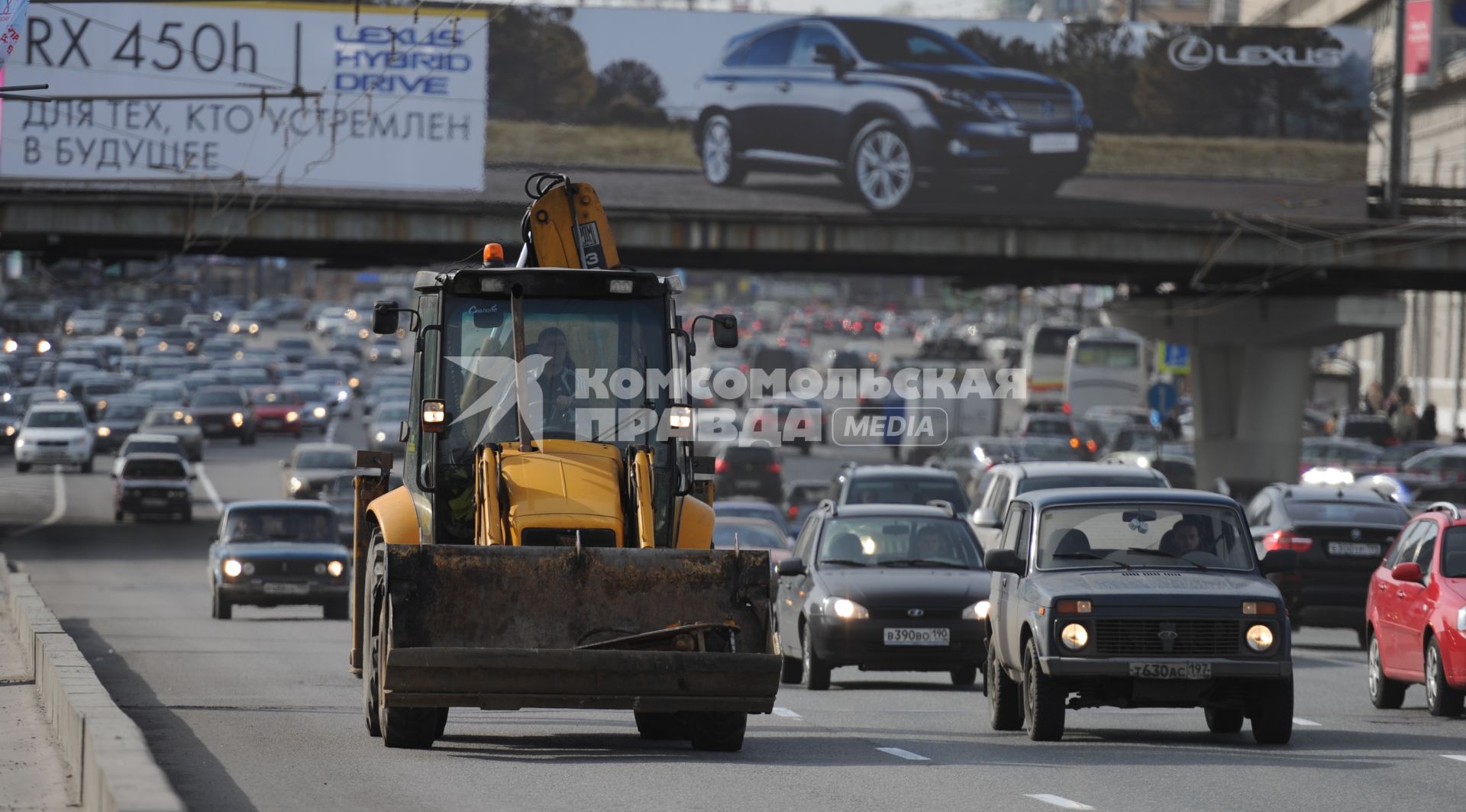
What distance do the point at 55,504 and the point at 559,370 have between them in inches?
1699

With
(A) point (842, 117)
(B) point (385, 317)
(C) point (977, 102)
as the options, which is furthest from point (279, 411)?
(B) point (385, 317)

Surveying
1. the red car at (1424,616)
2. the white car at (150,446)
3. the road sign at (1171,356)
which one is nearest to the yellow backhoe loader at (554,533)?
the red car at (1424,616)

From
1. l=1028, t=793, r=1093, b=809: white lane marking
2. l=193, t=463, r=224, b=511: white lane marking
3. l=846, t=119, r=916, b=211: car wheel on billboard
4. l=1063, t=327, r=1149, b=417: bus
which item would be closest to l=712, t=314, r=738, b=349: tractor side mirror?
l=1028, t=793, r=1093, b=809: white lane marking

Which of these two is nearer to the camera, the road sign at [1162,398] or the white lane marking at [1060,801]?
the white lane marking at [1060,801]

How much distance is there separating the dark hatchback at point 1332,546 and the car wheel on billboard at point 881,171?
2173cm

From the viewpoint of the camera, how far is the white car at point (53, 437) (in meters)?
60.4

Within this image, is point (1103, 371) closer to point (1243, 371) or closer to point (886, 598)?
point (1243, 371)

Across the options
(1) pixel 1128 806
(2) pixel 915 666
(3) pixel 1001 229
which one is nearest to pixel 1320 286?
(3) pixel 1001 229

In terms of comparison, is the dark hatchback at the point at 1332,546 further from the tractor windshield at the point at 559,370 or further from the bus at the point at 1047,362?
the bus at the point at 1047,362

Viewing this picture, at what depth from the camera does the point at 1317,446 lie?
5528cm

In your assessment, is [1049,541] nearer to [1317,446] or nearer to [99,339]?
[1317,446]

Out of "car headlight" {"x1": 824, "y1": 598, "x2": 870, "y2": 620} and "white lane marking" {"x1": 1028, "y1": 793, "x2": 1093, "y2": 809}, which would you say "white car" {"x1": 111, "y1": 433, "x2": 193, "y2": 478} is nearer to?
"car headlight" {"x1": 824, "y1": 598, "x2": 870, "y2": 620}

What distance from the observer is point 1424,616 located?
1677 cm

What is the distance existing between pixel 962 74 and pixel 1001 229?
133 inches
